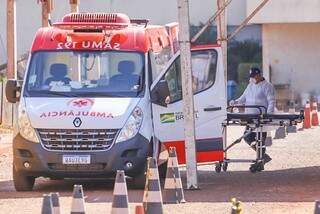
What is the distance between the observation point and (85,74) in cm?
1582

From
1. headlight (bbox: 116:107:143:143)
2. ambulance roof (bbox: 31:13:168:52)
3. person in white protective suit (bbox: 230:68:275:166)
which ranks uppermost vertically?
ambulance roof (bbox: 31:13:168:52)

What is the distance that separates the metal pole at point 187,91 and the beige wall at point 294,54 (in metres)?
29.4

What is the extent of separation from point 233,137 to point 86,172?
12.2 m

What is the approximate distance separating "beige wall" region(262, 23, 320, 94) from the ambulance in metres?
28.6

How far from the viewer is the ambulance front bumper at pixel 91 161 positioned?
49.6 feet

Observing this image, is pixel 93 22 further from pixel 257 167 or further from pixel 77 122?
pixel 257 167

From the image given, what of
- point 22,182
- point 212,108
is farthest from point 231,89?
point 22,182

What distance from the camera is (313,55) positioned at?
44875mm

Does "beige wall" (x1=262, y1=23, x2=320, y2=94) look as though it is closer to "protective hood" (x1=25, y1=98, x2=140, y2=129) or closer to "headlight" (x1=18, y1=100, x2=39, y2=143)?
"protective hood" (x1=25, y1=98, x2=140, y2=129)

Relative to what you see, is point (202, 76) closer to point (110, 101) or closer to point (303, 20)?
point (110, 101)

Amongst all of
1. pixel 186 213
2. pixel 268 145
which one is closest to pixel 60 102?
pixel 186 213

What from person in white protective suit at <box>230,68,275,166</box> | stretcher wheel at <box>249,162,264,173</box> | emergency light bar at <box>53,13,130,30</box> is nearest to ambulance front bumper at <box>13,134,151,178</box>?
emergency light bar at <box>53,13,130,30</box>

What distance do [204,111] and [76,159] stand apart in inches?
92.0

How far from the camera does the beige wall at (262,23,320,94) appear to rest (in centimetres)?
4497
